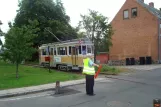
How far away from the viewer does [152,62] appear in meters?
33.2

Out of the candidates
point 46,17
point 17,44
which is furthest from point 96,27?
point 46,17

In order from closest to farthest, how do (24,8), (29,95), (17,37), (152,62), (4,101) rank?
(4,101) → (29,95) → (17,37) → (152,62) → (24,8)

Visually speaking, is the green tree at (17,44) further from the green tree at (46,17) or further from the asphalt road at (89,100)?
the green tree at (46,17)

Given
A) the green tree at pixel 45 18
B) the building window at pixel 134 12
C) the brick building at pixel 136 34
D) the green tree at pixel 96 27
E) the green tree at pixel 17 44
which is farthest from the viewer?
the green tree at pixel 45 18

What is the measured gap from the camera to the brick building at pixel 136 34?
3351 cm

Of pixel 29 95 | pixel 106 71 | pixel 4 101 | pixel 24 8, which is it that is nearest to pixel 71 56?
pixel 106 71

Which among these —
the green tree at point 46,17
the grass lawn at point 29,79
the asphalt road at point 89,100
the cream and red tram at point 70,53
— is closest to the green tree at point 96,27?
the cream and red tram at point 70,53

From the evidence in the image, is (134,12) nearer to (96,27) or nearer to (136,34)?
(136,34)

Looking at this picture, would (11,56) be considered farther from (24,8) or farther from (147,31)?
(24,8)

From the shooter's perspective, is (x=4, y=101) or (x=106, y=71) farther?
(x=106, y=71)

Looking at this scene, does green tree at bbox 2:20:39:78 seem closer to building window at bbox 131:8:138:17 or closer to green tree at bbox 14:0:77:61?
green tree at bbox 14:0:77:61

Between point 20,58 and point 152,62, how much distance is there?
21858mm

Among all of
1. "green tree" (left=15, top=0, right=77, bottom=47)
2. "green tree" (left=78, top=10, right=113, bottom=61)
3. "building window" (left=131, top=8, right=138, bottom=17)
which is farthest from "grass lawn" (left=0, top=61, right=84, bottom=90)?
"building window" (left=131, top=8, right=138, bottom=17)

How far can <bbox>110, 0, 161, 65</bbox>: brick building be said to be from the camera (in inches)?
1319
